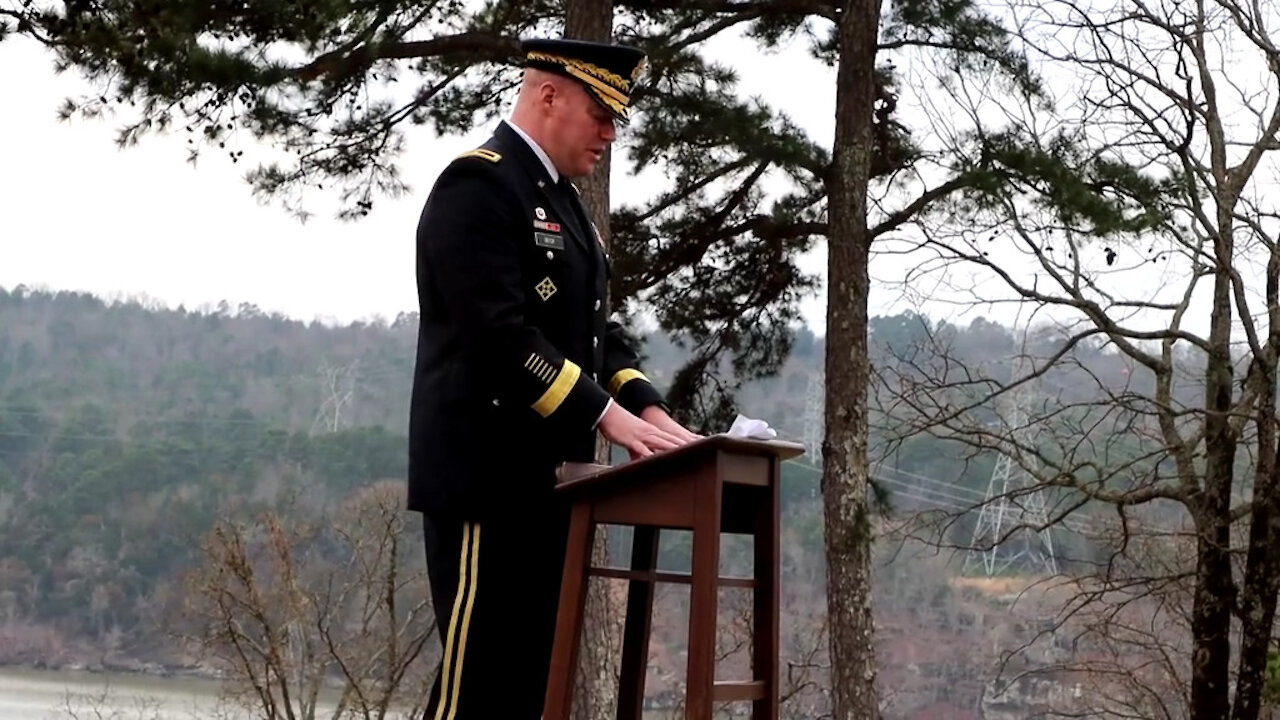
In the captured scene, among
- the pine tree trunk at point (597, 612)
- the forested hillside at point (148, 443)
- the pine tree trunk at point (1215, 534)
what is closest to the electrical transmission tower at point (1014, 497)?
the pine tree trunk at point (1215, 534)

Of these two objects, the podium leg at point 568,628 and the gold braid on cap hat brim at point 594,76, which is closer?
the podium leg at point 568,628

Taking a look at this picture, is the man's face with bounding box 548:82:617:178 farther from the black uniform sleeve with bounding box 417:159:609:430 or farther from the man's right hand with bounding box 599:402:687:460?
the man's right hand with bounding box 599:402:687:460

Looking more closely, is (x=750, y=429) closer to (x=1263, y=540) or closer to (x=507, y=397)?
(x=507, y=397)

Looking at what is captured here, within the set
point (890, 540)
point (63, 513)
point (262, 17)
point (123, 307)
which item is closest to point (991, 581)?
point (890, 540)

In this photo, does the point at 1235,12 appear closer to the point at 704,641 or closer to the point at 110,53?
the point at 110,53

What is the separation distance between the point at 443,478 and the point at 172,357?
27.0 meters

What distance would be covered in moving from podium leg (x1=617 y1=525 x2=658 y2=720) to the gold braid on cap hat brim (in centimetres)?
65

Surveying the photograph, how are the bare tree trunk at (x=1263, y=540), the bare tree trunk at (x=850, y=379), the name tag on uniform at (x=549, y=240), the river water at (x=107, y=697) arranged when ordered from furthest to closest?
the river water at (x=107, y=697) < the bare tree trunk at (x=850, y=379) < the bare tree trunk at (x=1263, y=540) < the name tag on uniform at (x=549, y=240)

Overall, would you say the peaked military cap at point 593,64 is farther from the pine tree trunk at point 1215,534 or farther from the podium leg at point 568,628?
the pine tree trunk at point 1215,534

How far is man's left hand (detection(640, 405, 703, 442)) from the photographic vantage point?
7.66 ft

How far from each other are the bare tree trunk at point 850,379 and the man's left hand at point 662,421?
637 centimetres

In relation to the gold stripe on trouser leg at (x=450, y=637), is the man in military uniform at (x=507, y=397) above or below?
above

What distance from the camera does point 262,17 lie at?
686 cm

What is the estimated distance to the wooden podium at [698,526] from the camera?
2137 millimetres
